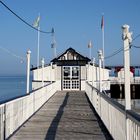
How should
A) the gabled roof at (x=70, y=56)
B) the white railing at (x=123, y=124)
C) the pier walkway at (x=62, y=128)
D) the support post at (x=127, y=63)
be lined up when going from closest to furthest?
the white railing at (x=123, y=124), the support post at (x=127, y=63), the pier walkway at (x=62, y=128), the gabled roof at (x=70, y=56)

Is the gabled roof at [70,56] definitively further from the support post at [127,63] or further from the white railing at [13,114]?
the support post at [127,63]

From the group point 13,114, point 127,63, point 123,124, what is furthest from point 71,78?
point 127,63

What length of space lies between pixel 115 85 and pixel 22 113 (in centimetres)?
3938

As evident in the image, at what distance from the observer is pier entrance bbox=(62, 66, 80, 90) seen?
40.1 m

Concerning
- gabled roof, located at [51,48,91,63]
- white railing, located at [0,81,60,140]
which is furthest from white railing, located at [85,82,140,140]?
gabled roof, located at [51,48,91,63]

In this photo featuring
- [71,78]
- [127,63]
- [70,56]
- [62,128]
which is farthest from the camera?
[70,56]

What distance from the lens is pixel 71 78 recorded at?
4003cm

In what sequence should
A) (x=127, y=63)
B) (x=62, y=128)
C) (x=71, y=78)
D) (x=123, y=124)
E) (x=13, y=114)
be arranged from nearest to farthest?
(x=127, y=63) → (x=123, y=124) → (x=13, y=114) → (x=62, y=128) → (x=71, y=78)

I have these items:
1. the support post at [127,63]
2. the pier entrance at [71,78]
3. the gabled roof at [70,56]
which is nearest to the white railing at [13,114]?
the support post at [127,63]

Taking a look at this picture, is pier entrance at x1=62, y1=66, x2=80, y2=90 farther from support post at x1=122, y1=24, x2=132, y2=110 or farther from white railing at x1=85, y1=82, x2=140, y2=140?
support post at x1=122, y1=24, x2=132, y2=110

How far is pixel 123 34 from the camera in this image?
27.9 ft

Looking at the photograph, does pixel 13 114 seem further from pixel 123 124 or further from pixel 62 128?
pixel 123 124

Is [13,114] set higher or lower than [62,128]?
higher

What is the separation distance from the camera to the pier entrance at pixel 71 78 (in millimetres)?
40094
